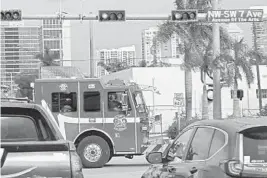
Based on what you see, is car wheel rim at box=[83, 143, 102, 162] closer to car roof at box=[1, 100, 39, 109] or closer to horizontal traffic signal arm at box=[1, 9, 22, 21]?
horizontal traffic signal arm at box=[1, 9, 22, 21]

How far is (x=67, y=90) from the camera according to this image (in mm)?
18062

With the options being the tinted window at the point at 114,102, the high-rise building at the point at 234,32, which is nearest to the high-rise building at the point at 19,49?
the high-rise building at the point at 234,32

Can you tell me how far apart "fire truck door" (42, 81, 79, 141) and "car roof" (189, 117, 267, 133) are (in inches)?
450

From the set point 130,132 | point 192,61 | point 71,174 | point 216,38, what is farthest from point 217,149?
point 192,61

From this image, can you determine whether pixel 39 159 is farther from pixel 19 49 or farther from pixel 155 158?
pixel 19 49

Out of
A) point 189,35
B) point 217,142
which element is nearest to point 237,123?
point 217,142

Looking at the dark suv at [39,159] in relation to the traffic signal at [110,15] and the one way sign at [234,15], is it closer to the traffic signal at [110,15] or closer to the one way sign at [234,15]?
the traffic signal at [110,15]

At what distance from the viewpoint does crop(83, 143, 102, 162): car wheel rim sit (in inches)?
694

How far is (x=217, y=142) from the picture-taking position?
6355 millimetres

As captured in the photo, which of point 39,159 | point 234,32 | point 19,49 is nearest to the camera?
point 39,159

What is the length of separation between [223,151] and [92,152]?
11.8 metres

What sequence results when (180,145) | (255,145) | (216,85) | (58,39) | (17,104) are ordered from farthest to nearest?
1. (58,39)
2. (216,85)
3. (180,145)
4. (17,104)
5. (255,145)

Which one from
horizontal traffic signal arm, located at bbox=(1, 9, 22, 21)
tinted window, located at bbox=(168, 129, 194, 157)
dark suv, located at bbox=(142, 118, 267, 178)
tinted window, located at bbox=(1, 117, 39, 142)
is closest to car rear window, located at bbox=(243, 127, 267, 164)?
dark suv, located at bbox=(142, 118, 267, 178)

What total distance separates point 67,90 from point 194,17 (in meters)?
7.01
